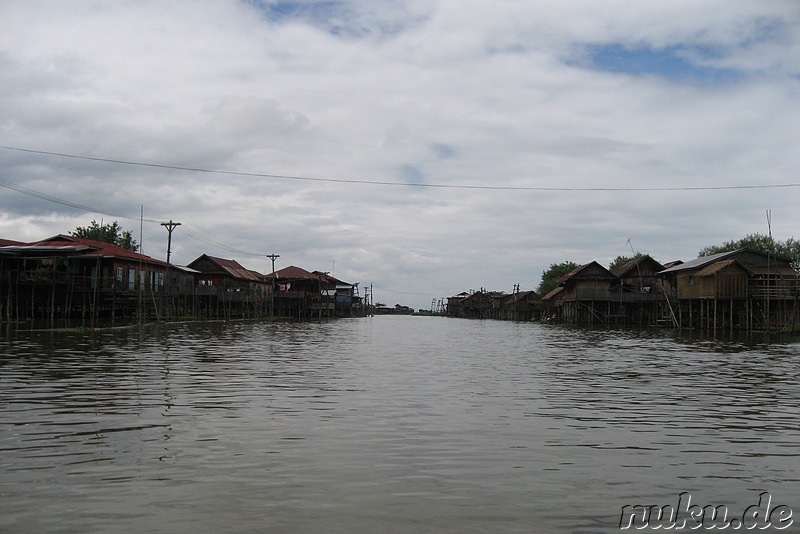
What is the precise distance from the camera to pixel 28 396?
1098 cm

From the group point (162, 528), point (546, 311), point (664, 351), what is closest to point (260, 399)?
point (162, 528)

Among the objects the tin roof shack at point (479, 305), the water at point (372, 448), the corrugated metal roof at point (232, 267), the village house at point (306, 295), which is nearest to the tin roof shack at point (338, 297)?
the village house at point (306, 295)

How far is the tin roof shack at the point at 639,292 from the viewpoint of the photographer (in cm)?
6088

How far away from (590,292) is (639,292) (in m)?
5.23

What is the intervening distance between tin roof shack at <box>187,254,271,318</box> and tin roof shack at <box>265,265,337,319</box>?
2.49m

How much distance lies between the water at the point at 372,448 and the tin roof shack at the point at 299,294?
190 feet

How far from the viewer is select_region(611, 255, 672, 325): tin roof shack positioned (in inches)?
2397

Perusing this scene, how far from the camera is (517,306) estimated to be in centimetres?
9062

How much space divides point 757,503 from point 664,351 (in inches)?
823

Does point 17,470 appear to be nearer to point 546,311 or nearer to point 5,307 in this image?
point 5,307

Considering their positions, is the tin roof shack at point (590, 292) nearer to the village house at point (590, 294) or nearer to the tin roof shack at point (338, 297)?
the village house at point (590, 294)

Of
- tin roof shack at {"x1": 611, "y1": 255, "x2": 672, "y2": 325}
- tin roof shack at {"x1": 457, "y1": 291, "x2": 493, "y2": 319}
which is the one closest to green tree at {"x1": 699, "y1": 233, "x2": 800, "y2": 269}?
tin roof shack at {"x1": 611, "y1": 255, "x2": 672, "y2": 325}

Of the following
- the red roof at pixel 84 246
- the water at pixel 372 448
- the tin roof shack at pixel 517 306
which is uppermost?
the red roof at pixel 84 246

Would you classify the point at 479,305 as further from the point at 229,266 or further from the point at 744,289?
the point at 744,289
